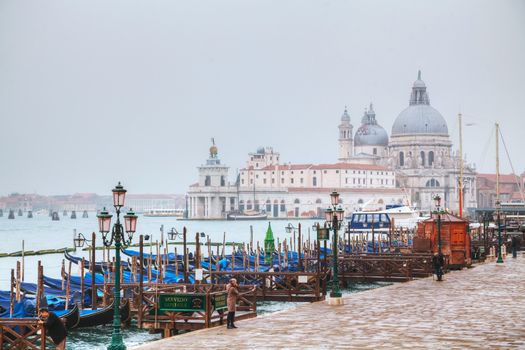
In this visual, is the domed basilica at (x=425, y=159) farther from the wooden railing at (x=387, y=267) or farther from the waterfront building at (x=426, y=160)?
the wooden railing at (x=387, y=267)

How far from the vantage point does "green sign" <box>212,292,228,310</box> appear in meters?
17.2

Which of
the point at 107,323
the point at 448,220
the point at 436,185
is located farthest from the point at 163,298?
the point at 436,185

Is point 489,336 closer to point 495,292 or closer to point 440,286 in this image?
point 495,292

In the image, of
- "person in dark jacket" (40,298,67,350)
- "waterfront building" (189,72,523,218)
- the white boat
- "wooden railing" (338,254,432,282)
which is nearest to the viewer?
"person in dark jacket" (40,298,67,350)

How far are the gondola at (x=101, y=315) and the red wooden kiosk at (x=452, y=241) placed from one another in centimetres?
1273

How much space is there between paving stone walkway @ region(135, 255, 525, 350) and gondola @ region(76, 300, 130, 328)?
12.8 feet

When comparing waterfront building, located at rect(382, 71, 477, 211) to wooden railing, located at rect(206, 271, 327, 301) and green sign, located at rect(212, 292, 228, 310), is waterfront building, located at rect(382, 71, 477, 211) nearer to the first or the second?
wooden railing, located at rect(206, 271, 327, 301)

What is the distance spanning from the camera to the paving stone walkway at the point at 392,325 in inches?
556

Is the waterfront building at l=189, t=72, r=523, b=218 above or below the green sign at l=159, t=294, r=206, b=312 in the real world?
above

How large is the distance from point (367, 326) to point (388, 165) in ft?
502

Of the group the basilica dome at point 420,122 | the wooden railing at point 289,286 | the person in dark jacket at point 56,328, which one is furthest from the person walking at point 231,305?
the basilica dome at point 420,122

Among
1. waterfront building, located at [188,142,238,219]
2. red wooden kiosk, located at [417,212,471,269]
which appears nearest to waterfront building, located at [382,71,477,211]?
waterfront building, located at [188,142,238,219]

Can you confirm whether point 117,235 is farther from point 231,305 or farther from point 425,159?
point 425,159

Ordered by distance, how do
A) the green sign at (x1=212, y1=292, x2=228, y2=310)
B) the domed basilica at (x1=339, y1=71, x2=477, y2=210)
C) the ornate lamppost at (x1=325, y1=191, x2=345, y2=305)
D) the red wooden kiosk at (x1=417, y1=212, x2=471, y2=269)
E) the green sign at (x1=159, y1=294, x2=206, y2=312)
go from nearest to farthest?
1. the green sign at (x1=159, y1=294, x2=206, y2=312)
2. the green sign at (x1=212, y1=292, x2=228, y2=310)
3. the ornate lamppost at (x1=325, y1=191, x2=345, y2=305)
4. the red wooden kiosk at (x1=417, y1=212, x2=471, y2=269)
5. the domed basilica at (x1=339, y1=71, x2=477, y2=210)
